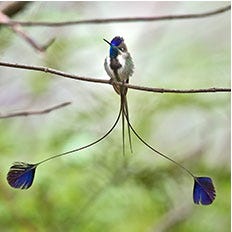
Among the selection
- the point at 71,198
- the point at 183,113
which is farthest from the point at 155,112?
the point at 71,198

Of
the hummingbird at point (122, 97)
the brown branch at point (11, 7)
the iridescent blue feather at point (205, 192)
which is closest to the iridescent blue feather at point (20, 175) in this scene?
the hummingbird at point (122, 97)

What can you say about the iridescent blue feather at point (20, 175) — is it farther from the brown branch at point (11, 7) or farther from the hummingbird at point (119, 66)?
the brown branch at point (11, 7)

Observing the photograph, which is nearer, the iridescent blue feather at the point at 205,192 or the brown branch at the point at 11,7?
the iridescent blue feather at the point at 205,192

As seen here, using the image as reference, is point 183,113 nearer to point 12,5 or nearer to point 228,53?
point 228,53

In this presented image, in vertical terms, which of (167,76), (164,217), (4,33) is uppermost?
(4,33)

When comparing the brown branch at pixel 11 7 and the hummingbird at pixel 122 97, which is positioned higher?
the hummingbird at pixel 122 97
